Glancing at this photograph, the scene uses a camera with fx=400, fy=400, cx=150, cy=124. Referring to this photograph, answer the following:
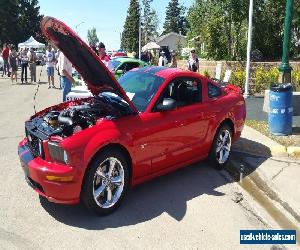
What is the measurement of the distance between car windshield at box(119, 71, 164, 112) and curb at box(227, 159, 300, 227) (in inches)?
82.2

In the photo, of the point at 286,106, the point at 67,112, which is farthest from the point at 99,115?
the point at 286,106

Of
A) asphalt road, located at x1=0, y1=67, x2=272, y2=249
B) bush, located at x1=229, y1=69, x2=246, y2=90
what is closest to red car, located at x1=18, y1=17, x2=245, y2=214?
asphalt road, located at x1=0, y1=67, x2=272, y2=249

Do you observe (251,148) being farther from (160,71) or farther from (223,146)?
(160,71)

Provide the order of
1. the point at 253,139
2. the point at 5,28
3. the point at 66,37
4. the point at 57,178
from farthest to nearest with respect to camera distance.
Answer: the point at 5,28
the point at 253,139
the point at 66,37
the point at 57,178

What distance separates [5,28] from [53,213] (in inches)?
2547

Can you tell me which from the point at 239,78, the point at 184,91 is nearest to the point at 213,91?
the point at 184,91

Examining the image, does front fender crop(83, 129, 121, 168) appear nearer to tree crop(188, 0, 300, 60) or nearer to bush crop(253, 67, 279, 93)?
bush crop(253, 67, 279, 93)

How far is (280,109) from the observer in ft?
26.3

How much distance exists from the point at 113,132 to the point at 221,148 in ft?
8.33

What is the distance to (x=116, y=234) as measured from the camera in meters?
4.31

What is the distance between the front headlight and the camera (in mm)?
4305

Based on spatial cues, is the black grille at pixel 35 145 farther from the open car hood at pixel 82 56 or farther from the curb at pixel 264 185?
the curb at pixel 264 185

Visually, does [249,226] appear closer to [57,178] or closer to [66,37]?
[57,178]

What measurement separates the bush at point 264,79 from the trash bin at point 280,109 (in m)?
6.37
